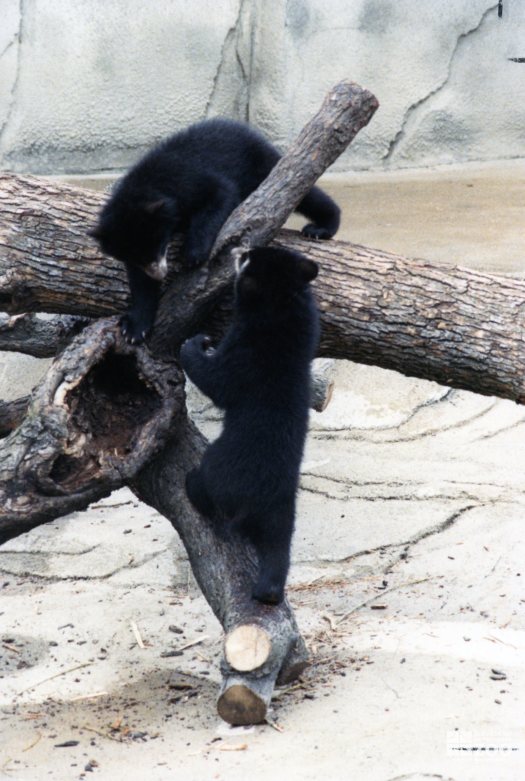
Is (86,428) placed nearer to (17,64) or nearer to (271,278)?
(271,278)

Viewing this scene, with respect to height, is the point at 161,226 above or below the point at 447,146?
above

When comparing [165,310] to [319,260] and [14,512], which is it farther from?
[14,512]

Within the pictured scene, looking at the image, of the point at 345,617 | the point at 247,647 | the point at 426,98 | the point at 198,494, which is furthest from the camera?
the point at 426,98

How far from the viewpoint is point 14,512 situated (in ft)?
10.6

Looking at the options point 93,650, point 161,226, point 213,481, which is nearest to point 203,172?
point 161,226

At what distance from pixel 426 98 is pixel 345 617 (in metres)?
6.19

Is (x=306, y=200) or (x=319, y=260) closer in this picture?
(x=319, y=260)

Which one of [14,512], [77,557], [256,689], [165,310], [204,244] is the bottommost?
[77,557]

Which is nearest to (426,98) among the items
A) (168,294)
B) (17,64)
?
(17,64)

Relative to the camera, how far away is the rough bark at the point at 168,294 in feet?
10.8

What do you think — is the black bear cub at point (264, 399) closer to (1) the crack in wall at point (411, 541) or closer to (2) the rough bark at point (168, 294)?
(2) the rough bark at point (168, 294)

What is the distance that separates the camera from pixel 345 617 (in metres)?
3.98

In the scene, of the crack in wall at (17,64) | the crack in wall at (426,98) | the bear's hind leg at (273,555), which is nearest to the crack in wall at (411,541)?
the bear's hind leg at (273,555)

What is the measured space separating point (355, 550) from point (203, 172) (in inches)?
71.0
